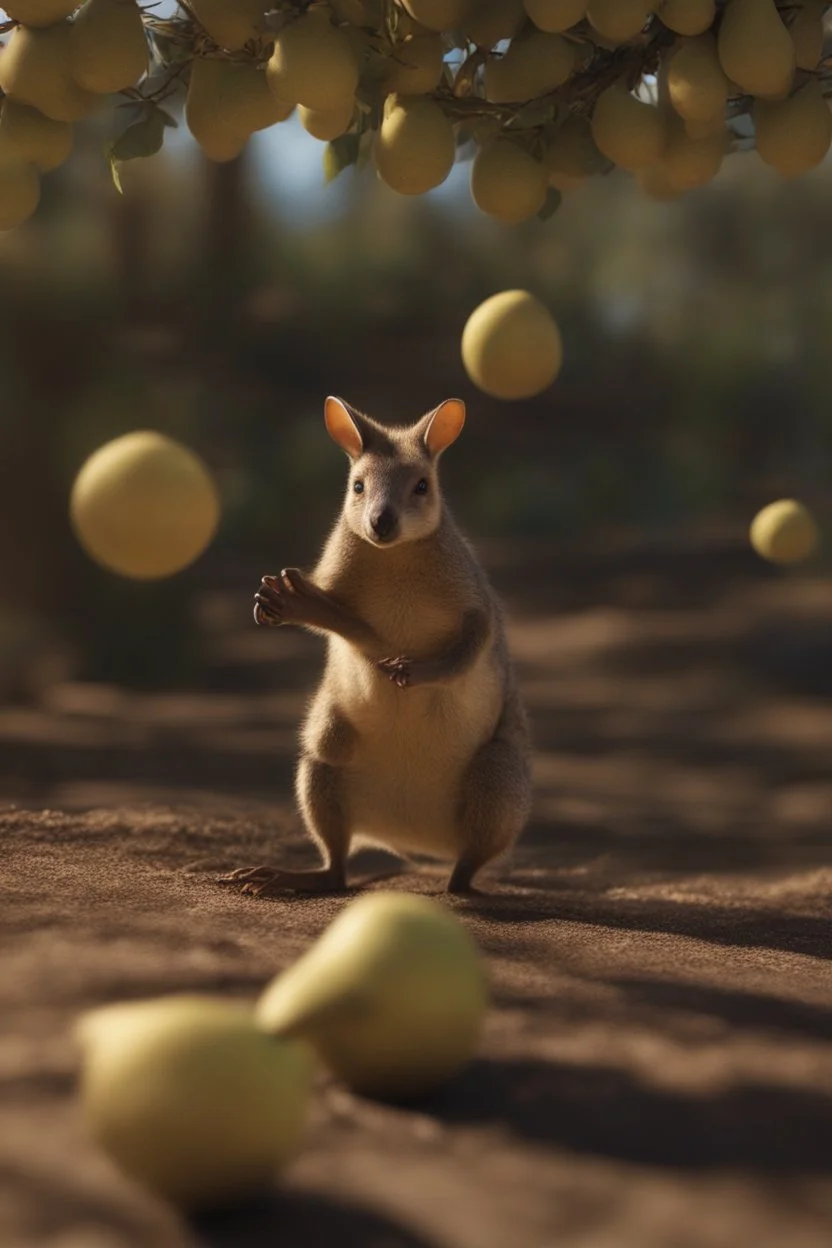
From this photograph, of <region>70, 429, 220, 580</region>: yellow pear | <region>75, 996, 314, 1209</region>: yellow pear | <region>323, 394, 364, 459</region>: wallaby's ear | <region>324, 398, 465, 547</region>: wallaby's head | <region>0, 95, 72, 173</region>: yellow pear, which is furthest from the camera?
<region>323, 394, 364, 459</region>: wallaby's ear

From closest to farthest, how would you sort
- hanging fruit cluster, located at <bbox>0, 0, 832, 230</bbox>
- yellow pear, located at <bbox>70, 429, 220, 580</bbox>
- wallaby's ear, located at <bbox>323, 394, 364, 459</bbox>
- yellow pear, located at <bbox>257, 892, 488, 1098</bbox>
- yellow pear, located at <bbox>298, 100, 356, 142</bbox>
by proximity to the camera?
1. yellow pear, located at <bbox>257, 892, 488, 1098</bbox>
2. yellow pear, located at <bbox>70, 429, 220, 580</bbox>
3. hanging fruit cluster, located at <bbox>0, 0, 832, 230</bbox>
4. yellow pear, located at <bbox>298, 100, 356, 142</bbox>
5. wallaby's ear, located at <bbox>323, 394, 364, 459</bbox>

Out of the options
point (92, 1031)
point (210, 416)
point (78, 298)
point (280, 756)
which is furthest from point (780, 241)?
point (92, 1031)

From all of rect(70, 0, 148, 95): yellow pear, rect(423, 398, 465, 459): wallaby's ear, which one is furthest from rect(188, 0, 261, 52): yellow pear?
rect(423, 398, 465, 459): wallaby's ear

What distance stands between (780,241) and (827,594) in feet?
11.0

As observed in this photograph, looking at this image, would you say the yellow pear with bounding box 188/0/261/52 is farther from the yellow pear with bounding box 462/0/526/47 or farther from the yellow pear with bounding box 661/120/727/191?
the yellow pear with bounding box 661/120/727/191

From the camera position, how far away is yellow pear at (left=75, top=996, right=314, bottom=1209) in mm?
1943

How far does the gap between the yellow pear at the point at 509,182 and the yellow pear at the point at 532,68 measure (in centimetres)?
19

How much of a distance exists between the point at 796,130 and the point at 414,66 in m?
0.85

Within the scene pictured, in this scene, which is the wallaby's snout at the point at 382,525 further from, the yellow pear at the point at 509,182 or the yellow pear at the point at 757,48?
the yellow pear at the point at 757,48

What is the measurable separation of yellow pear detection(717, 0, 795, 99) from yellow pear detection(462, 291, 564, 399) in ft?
2.51

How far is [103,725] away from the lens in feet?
29.7

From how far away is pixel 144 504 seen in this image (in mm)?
2551

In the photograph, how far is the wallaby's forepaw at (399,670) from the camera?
392cm

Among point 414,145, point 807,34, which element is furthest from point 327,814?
point 807,34
